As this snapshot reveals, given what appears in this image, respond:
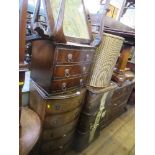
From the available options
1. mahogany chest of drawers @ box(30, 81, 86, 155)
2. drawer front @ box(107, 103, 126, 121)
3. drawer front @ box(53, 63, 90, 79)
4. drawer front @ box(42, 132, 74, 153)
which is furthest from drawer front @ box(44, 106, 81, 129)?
drawer front @ box(107, 103, 126, 121)

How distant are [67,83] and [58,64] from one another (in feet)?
0.72

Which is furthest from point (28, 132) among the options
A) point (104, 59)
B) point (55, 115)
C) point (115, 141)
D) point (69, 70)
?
point (115, 141)

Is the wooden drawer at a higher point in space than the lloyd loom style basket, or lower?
lower

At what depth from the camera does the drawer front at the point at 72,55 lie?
1165mm

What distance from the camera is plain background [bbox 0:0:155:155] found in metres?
0.39

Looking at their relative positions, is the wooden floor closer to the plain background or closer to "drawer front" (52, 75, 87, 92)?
"drawer front" (52, 75, 87, 92)

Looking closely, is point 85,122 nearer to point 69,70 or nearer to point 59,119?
point 59,119

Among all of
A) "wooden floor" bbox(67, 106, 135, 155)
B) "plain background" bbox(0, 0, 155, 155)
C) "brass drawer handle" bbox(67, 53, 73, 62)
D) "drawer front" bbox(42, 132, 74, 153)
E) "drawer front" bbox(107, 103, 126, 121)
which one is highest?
"plain background" bbox(0, 0, 155, 155)

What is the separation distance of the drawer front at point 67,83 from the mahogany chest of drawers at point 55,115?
54mm

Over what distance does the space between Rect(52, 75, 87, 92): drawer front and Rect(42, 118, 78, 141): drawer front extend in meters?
0.37

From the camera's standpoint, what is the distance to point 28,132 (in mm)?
972
